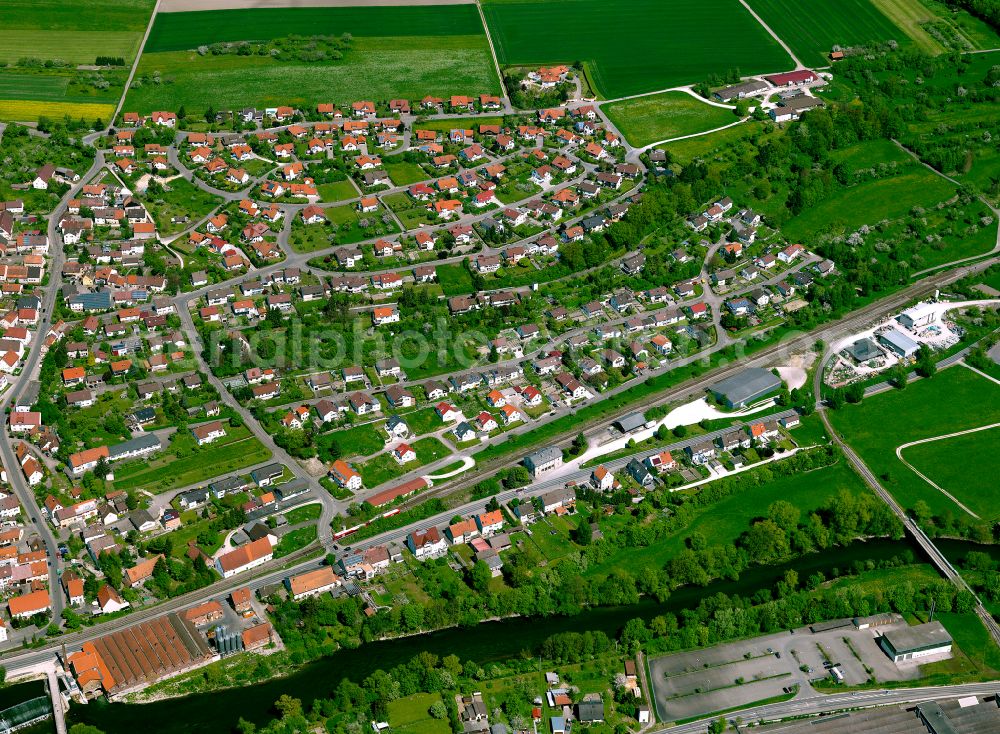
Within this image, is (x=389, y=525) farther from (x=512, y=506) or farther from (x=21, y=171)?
(x=21, y=171)

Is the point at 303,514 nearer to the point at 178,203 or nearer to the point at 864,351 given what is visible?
the point at 864,351

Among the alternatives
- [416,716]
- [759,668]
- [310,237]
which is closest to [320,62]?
[310,237]

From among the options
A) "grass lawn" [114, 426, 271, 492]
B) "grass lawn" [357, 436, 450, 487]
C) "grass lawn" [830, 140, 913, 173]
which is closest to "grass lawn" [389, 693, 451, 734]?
"grass lawn" [357, 436, 450, 487]

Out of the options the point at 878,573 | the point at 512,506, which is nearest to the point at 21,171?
the point at 512,506

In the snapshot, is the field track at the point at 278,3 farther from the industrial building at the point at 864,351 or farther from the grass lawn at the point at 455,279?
the industrial building at the point at 864,351

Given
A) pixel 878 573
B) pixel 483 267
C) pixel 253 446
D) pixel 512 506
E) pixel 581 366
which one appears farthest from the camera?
pixel 483 267
